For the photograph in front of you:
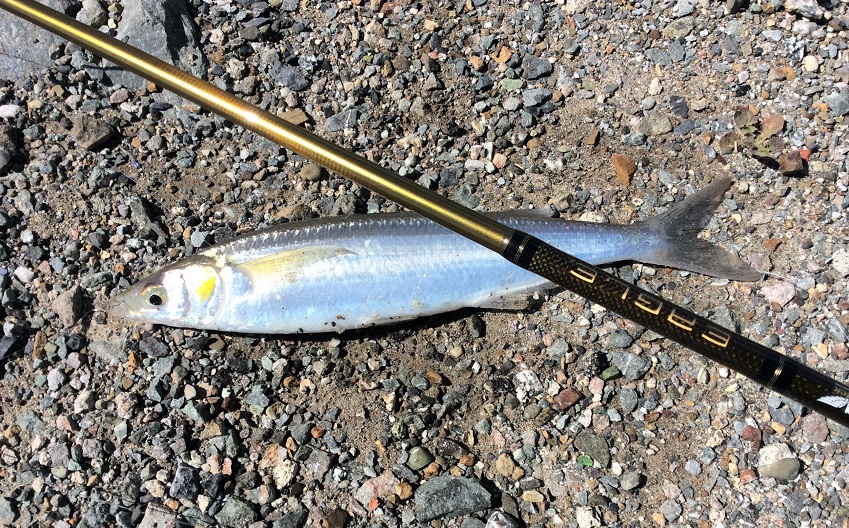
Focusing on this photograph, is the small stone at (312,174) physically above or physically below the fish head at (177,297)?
above

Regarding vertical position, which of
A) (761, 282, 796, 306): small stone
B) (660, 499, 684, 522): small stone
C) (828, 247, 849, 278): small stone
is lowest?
(660, 499, 684, 522): small stone

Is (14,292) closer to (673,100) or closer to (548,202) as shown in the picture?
(548,202)

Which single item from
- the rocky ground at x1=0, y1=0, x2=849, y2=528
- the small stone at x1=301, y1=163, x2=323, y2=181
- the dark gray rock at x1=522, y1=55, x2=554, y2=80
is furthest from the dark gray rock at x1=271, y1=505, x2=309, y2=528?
the dark gray rock at x1=522, y1=55, x2=554, y2=80

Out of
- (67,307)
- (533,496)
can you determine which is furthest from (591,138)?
(67,307)

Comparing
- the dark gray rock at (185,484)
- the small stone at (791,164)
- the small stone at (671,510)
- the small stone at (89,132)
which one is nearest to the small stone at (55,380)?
the dark gray rock at (185,484)

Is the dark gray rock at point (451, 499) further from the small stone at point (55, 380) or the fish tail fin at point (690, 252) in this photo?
the small stone at point (55, 380)

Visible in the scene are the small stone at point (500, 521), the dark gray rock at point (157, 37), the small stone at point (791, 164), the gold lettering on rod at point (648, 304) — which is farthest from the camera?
the dark gray rock at point (157, 37)

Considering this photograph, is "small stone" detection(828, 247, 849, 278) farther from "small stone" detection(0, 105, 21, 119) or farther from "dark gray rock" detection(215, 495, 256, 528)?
"small stone" detection(0, 105, 21, 119)
